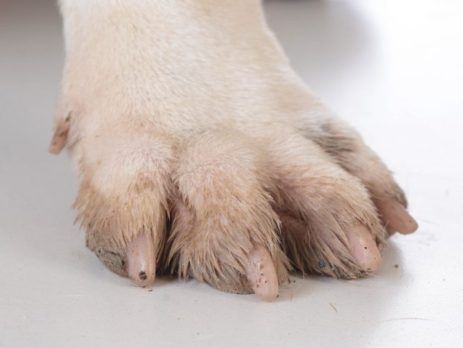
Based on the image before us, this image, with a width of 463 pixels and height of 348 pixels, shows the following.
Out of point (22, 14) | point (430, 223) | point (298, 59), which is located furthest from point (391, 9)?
point (430, 223)

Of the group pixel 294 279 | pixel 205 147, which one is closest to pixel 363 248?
pixel 294 279

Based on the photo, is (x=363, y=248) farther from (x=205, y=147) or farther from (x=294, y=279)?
(x=205, y=147)

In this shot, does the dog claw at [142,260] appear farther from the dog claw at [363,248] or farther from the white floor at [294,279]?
the dog claw at [363,248]

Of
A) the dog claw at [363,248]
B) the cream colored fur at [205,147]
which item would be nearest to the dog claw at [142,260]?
the cream colored fur at [205,147]

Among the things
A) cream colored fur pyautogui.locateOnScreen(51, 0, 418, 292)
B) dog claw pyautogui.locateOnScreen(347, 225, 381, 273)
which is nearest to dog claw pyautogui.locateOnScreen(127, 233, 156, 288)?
cream colored fur pyautogui.locateOnScreen(51, 0, 418, 292)

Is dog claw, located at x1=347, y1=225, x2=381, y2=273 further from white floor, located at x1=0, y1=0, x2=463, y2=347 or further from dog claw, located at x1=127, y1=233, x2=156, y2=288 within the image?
dog claw, located at x1=127, y1=233, x2=156, y2=288
